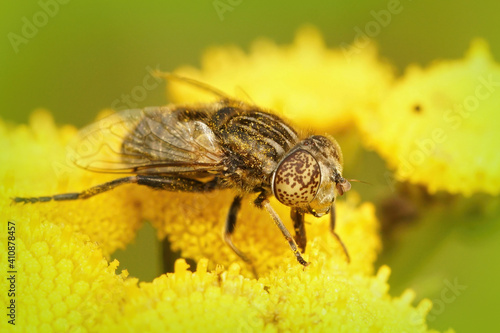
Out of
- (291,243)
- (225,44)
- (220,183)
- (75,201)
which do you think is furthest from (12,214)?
(225,44)

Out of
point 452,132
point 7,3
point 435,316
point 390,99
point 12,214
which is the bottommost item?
point 435,316

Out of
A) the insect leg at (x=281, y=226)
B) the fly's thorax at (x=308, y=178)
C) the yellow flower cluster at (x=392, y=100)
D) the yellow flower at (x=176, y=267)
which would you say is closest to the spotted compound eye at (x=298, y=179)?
the fly's thorax at (x=308, y=178)

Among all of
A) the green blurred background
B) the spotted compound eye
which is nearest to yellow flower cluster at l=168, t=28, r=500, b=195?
the green blurred background

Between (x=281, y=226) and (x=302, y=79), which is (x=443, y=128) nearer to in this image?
(x=302, y=79)

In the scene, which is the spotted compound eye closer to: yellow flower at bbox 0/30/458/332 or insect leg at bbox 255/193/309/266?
insect leg at bbox 255/193/309/266

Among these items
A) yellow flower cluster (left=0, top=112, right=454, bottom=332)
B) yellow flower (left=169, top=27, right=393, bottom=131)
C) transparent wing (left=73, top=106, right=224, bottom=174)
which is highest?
yellow flower (left=169, top=27, right=393, bottom=131)

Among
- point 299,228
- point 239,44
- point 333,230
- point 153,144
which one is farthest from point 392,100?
point 239,44

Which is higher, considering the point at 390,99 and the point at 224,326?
the point at 390,99

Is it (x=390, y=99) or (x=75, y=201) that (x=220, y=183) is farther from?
(x=390, y=99)
